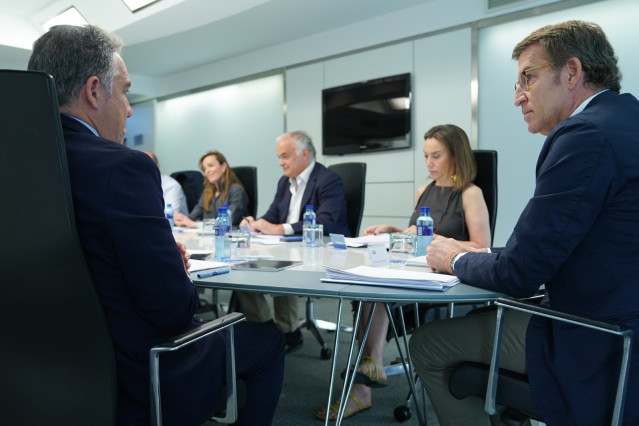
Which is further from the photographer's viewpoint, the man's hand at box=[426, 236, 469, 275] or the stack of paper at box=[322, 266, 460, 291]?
the man's hand at box=[426, 236, 469, 275]

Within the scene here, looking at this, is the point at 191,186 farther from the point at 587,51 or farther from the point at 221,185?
the point at 587,51

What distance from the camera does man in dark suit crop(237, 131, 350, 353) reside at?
3072 millimetres

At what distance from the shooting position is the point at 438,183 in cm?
273

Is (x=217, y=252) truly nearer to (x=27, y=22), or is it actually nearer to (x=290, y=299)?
(x=290, y=299)

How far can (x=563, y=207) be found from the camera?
1.12m

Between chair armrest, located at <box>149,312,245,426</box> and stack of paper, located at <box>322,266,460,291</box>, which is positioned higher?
stack of paper, located at <box>322,266,460,291</box>

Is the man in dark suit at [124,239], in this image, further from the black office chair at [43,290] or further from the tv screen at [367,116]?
the tv screen at [367,116]

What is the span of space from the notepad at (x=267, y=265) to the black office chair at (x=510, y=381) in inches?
Answer: 25.8

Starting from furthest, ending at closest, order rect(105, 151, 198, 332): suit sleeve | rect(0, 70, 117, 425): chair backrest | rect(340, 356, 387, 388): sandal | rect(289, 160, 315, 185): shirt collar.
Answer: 1. rect(289, 160, 315, 185): shirt collar
2. rect(340, 356, 387, 388): sandal
3. rect(105, 151, 198, 332): suit sleeve
4. rect(0, 70, 117, 425): chair backrest

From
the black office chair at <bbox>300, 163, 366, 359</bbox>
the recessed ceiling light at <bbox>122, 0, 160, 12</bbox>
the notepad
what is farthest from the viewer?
the recessed ceiling light at <bbox>122, 0, 160, 12</bbox>

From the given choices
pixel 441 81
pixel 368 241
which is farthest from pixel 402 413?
pixel 441 81

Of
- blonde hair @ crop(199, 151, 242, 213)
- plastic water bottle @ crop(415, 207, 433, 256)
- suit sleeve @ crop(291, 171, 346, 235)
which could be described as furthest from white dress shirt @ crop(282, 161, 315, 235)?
plastic water bottle @ crop(415, 207, 433, 256)

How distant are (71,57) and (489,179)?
208 centimetres

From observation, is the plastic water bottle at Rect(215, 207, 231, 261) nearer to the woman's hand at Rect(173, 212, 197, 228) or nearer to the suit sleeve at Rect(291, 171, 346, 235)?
the suit sleeve at Rect(291, 171, 346, 235)
